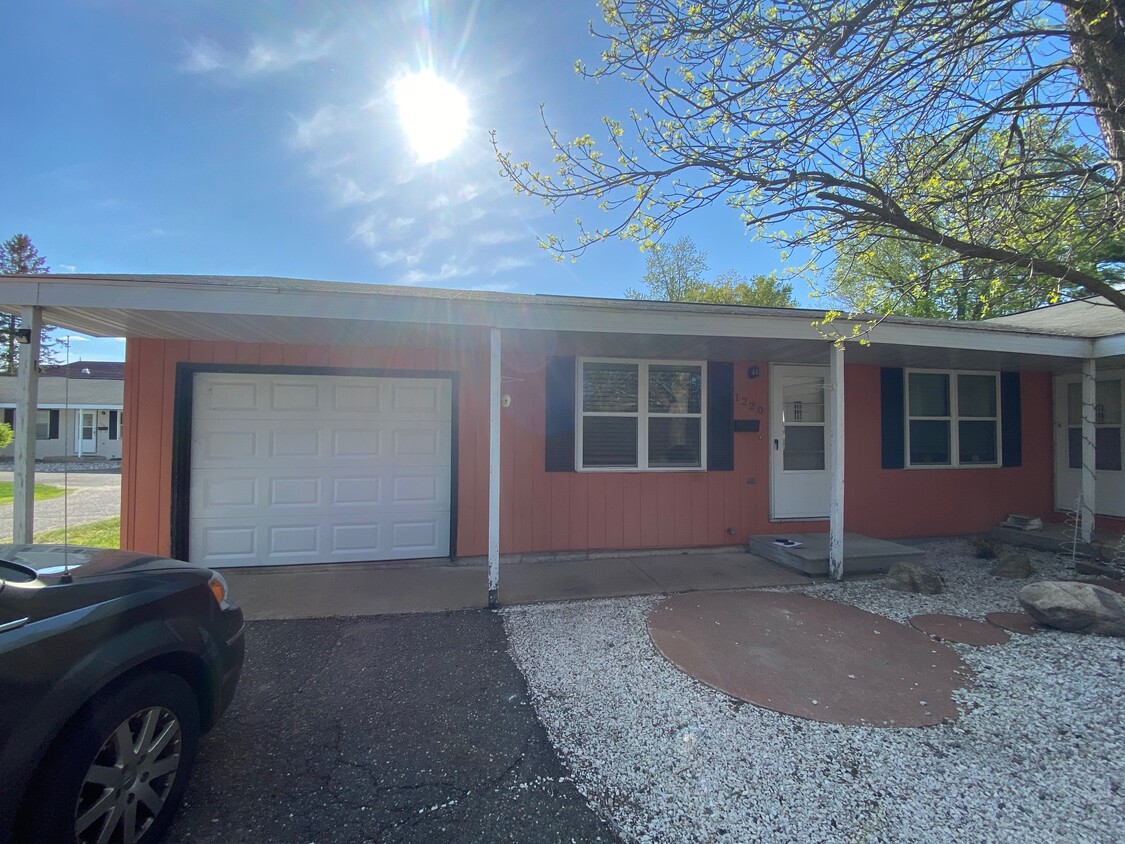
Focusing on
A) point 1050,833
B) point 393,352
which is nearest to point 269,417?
point 393,352

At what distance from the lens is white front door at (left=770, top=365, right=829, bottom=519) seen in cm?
610

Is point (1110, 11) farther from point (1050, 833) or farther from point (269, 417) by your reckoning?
point (269, 417)

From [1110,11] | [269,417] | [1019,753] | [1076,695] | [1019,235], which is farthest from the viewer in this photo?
[269,417]

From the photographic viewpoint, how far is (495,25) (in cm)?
407

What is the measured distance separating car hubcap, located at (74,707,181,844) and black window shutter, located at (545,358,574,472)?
13.4ft

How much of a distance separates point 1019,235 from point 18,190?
32.7ft

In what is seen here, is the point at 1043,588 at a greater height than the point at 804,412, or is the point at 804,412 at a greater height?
the point at 804,412

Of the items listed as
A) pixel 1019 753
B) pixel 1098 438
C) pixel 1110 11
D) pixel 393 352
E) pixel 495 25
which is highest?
pixel 495 25

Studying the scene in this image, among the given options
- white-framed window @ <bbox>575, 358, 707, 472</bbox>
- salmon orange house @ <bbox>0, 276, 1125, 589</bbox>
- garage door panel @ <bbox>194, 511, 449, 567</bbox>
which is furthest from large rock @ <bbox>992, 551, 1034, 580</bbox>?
garage door panel @ <bbox>194, 511, 449, 567</bbox>

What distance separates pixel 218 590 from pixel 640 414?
443cm

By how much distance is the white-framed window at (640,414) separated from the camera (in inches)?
224

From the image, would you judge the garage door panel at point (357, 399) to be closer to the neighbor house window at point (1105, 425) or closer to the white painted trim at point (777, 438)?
the white painted trim at point (777, 438)

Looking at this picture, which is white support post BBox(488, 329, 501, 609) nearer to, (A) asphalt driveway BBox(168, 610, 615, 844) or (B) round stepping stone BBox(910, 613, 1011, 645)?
(A) asphalt driveway BBox(168, 610, 615, 844)

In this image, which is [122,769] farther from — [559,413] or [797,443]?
[797,443]
